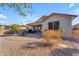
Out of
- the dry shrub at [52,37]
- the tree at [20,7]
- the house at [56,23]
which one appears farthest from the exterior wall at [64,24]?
the tree at [20,7]

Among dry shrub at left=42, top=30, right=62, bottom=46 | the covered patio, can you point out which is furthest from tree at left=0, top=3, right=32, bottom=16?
dry shrub at left=42, top=30, right=62, bottom=46

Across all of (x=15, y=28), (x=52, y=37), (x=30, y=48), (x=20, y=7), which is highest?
(x=20, y=7)

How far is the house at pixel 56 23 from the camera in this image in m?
4.10

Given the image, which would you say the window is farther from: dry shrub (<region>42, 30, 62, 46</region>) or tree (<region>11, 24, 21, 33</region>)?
tree (<region>11, 24, 21, 33</region>)

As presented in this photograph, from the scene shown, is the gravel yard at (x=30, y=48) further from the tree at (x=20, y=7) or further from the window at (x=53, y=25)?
the tree at (x=20, y=7)

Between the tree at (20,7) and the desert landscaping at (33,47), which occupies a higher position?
the tree at (20,7)

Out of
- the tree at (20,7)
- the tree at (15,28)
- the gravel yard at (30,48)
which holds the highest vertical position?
the tree at (20,7)

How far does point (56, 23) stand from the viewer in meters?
4.14

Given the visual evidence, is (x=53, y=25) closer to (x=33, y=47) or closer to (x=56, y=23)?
(x=56, y=23)

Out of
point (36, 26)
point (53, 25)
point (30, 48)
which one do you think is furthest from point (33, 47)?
point (53, 25)

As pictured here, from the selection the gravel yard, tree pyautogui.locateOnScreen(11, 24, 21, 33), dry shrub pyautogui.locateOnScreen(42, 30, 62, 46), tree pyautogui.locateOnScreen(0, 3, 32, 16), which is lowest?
the gravel yard

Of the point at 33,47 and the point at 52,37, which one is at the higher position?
the point at 52,37

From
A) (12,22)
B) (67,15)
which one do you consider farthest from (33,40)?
(67,15)

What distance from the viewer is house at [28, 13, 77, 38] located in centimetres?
410
